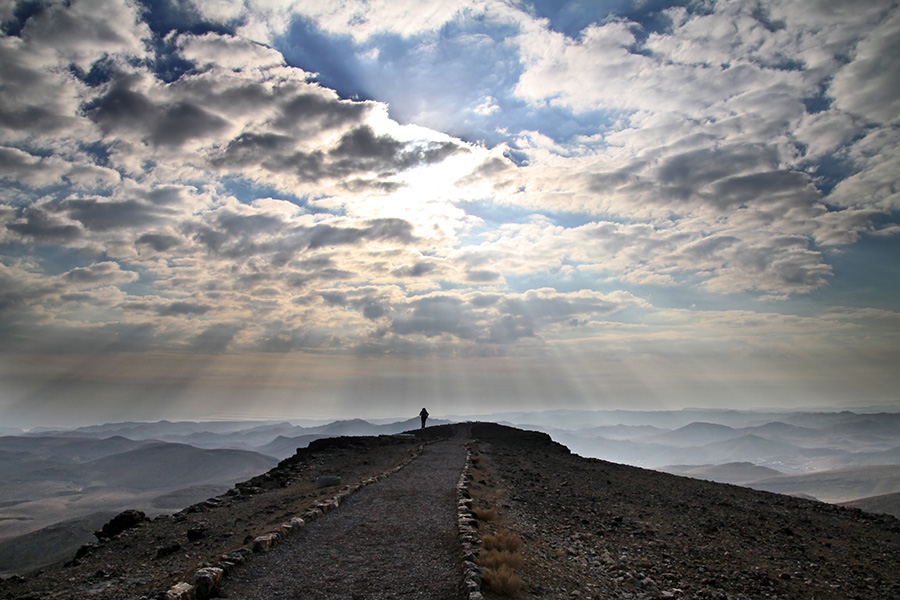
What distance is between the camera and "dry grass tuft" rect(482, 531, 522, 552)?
11.6 meters

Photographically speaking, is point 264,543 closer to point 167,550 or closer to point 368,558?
point 368,558

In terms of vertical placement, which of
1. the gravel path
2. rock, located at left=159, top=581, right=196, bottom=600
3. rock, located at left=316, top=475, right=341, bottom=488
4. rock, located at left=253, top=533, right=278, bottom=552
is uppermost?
rock, located at left=159, top=581, right=196, bottom=600

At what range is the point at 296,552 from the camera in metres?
11.9

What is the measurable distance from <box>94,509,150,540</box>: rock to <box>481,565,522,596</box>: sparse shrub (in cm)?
1401

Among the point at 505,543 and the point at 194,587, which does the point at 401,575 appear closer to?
the point at 505,543

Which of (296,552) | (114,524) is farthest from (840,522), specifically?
(114,524)

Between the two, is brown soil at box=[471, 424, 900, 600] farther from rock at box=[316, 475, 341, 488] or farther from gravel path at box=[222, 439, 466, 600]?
rock at box=[316, 475, 341, 488]

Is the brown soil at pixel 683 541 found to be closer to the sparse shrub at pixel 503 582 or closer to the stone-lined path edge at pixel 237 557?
the sparse shrub at pixel 503 582

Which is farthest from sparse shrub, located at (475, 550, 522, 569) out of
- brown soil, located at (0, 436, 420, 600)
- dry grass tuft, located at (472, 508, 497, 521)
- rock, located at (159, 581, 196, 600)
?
brown soil, located at (0, 436, 420, 600)

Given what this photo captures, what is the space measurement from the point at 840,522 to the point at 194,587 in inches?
933

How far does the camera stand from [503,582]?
916 centimetres

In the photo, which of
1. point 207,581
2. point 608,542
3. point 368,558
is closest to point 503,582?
point 368,558

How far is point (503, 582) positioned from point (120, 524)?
14.9m

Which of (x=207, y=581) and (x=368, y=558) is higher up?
(x=207, y=581)
